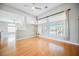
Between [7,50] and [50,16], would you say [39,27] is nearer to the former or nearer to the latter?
[50,16]

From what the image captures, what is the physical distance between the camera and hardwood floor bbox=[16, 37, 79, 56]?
1884mm

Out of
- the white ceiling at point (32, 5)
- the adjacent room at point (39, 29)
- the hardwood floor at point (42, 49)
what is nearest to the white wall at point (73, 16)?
the adjacent room at point (39, 29)

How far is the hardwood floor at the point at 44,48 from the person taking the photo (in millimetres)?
1884

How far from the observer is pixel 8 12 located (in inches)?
72.0

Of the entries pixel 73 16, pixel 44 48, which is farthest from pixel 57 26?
pixel 44 48

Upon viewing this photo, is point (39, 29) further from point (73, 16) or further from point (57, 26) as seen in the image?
point (73, 16)

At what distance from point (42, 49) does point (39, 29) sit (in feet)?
1.79

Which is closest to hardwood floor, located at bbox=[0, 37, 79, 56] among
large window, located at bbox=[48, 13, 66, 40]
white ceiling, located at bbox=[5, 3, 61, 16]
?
large window, located at bbox=[48, 13, 66, 40]

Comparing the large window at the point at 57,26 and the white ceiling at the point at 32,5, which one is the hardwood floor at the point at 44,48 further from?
the white ceiling at the point at 32,5

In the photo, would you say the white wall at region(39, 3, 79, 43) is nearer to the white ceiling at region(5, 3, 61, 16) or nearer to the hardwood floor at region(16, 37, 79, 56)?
the white ceiling at region(5, 3, 61, 16)

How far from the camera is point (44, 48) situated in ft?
6.45

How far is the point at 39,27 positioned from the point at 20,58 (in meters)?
0.94

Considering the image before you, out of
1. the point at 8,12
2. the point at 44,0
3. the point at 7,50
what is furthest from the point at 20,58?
the point at 44,0

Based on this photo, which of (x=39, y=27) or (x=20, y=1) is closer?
(x=20, y=1)
